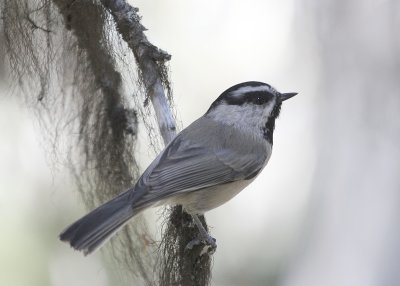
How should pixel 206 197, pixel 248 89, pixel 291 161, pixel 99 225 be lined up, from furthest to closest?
pixel 291 161 → pixel 248 89 → pixel 206 197 → pixel 99 225

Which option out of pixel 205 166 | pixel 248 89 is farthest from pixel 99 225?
pixel 248 89

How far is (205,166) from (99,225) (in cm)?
67

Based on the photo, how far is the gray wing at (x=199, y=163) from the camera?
3.03 metres

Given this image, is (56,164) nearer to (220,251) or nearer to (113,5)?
(113,5)

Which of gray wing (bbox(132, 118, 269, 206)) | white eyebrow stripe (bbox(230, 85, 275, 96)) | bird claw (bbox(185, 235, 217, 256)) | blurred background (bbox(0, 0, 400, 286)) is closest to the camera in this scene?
bird claw (bbox(185, 235, 217, 256))

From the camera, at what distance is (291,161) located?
4102mm

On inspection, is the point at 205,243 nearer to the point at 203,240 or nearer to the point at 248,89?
the point at 203,240

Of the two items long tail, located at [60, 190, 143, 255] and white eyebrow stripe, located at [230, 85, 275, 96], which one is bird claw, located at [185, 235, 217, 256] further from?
white eyebrow stripe, located at [230, 85, 275, 96]

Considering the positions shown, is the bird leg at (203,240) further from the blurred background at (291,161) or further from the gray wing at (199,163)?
the blurred background at (291,161)

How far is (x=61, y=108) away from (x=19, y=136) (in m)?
0.60

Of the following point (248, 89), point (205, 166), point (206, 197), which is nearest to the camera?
point (206, 197)

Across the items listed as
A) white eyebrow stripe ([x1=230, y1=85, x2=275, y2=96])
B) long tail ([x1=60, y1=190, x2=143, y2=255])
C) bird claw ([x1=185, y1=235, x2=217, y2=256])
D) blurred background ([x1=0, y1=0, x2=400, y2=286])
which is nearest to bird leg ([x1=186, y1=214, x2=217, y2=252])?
bird claw ([x1=185, y1=235, x2=217, y2=256])

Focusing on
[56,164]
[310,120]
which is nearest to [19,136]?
[56,164]

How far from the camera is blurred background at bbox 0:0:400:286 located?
12.0 ft
